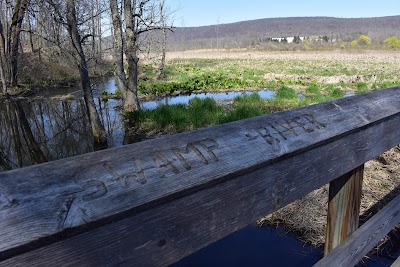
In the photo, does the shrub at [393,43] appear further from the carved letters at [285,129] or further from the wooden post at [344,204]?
the carved letters at [285,129]

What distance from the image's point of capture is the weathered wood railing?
60 cm

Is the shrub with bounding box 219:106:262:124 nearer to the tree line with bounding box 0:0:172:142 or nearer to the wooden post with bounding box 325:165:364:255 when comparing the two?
the tree line with bounding box 0:0:172:142

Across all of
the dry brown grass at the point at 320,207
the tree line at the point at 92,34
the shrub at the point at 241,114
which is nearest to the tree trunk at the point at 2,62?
the tree line at the point at 92,34

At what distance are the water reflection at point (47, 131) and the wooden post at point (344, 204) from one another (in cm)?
678

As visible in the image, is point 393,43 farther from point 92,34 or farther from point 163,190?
point 163,190

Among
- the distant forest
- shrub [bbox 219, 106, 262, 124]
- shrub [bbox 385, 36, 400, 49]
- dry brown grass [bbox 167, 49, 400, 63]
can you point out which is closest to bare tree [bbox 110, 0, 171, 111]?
shrub [bbox 219, 106, 262, 124]

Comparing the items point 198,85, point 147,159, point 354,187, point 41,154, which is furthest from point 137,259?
point 198,85

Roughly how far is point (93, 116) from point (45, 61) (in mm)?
19909

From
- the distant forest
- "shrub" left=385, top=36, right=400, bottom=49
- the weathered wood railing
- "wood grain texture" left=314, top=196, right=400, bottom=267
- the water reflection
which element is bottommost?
the water reflection

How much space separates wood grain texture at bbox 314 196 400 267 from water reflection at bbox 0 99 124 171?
6851 mm

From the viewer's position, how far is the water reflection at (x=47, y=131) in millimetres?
7633

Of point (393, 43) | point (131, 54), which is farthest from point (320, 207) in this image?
point (393, 43)

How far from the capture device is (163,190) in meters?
0.72

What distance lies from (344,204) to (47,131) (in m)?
9.58
